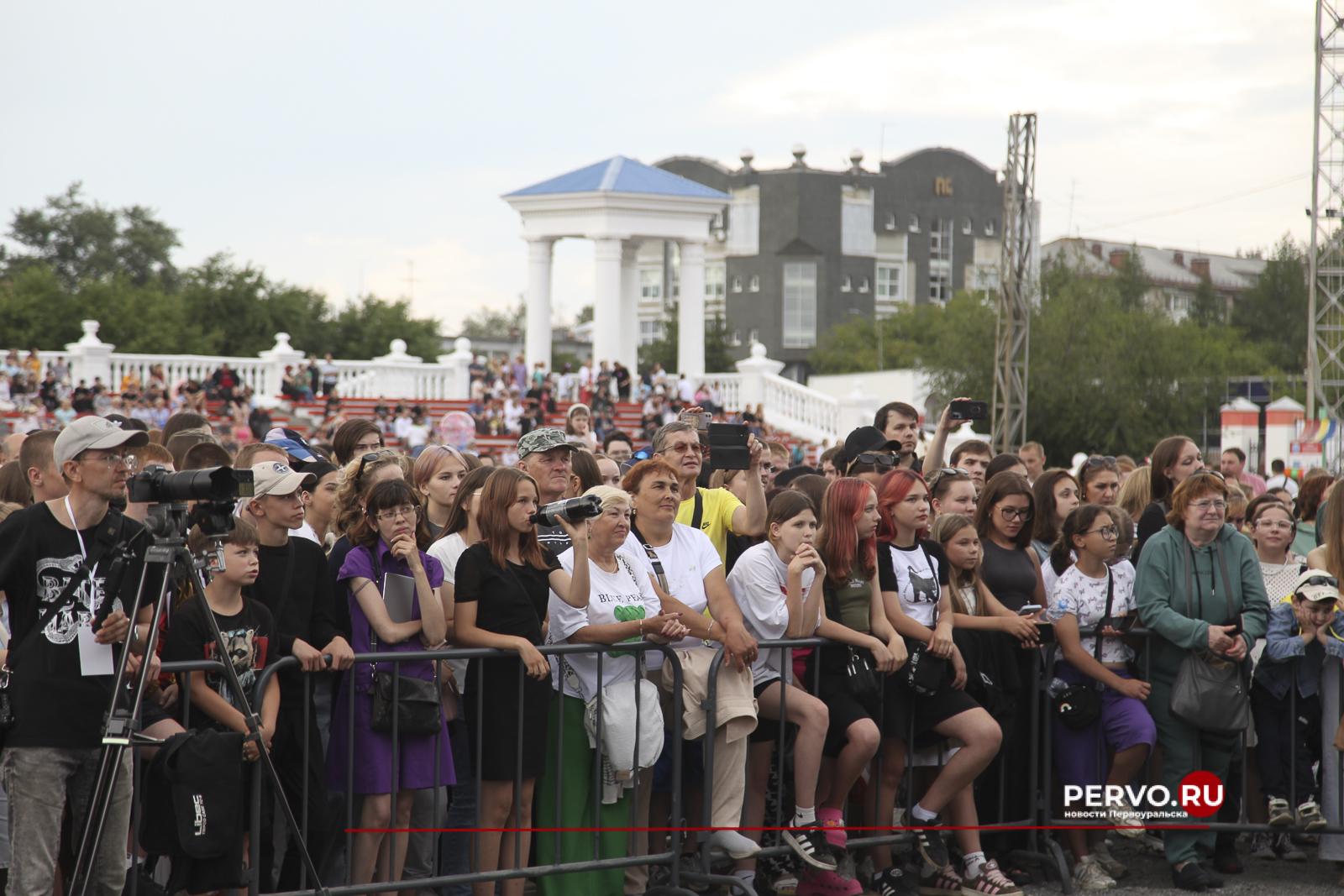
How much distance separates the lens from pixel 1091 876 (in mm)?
6746

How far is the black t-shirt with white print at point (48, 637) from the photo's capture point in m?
4.66

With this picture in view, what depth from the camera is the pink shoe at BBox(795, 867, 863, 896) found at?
20.6 feet

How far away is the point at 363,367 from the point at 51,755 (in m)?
31.5

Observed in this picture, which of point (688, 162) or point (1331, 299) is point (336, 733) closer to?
point (1331, 299)

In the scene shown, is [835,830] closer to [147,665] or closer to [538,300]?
[147,665]

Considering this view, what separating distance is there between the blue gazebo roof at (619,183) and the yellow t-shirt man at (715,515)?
2900 centimetres

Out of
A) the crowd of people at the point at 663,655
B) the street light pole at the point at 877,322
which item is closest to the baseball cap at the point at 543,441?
the crowd of people at the point at 663,655

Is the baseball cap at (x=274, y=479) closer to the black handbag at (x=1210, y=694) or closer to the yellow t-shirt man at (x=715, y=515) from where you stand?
the yellow t-shirt man at (x=715, y=515)

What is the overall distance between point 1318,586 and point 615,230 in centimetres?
3010

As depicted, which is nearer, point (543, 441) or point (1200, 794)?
point (543, 441)

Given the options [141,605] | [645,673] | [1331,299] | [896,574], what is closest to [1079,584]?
[896,574]

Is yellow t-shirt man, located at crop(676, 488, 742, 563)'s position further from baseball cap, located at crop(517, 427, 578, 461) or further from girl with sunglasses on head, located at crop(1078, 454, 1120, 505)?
girl with sunglasses on head, located at crop(1078, 454, 1120, 505)

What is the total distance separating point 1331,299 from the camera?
98.2 ft

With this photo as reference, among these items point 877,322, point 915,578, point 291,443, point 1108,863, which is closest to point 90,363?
point 291,443
